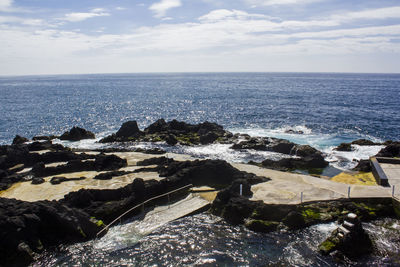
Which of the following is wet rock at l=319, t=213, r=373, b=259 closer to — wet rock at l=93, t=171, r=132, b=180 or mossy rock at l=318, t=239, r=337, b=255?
mossy rock at l=318, t=239, r=337, b=255

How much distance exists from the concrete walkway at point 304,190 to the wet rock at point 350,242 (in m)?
5.04

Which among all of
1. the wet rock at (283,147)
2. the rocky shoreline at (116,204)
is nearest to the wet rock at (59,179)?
the rocky shoreline at (116,204)

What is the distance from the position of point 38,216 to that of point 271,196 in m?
17.0

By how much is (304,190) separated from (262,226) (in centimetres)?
648

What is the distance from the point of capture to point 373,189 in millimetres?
25578

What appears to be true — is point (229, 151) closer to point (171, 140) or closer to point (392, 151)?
point (171, 140)

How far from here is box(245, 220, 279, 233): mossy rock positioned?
838 inches

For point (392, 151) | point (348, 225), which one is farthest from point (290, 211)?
point (392, 151)

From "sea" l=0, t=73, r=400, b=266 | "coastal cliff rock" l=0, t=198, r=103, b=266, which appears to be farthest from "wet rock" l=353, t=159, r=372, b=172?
"coastal cliff rock" l=0, t=198, r=103, b=266

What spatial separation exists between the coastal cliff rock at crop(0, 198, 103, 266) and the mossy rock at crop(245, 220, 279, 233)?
10521 millimetres

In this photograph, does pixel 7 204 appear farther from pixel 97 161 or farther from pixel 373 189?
pixel 373 189

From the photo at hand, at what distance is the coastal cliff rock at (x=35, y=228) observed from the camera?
18.4 metres

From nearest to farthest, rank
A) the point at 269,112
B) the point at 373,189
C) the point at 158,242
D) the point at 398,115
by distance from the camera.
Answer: the point at 158,242 → the point at 373,189 → the point at 398,115 → the point at 269,112

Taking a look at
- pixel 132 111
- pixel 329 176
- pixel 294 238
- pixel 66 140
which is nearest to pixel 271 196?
pixel 294 238
